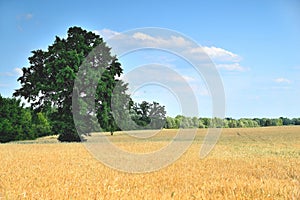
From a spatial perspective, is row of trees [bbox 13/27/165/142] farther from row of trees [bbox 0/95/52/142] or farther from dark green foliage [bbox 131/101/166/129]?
row of trees [bbox 0/95/52/142]

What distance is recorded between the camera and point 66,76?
3338cm

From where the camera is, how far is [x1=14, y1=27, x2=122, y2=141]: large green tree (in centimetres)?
3509

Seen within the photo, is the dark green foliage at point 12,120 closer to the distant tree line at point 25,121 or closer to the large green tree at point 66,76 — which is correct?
the distant tree line at point 25,121

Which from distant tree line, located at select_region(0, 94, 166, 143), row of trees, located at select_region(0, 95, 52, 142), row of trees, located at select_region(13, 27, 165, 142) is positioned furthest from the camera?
row of trees, located at select_region(0, 95, 52, 142)

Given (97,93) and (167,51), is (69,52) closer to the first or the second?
(97,93)

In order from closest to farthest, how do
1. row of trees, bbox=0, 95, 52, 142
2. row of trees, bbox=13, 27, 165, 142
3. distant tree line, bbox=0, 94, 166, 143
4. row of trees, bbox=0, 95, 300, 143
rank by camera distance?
row of trees, bbox=13, 27, 165, 142, row of trees, bbox=0, 95, 300, 143, distant tree line, bbox=0, 94, 166, 143, row of trees, bbox=0, 95, 52, 142

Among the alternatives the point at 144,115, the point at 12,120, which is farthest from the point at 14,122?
the point at 144,115

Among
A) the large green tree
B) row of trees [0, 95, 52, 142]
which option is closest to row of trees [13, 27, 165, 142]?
→ the large green tree

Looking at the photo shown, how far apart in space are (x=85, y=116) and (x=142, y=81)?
18.3 m

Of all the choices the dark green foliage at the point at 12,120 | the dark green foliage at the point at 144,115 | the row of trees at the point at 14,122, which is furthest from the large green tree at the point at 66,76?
the dark green foliage at the point at 12,120

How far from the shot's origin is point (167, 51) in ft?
58.8

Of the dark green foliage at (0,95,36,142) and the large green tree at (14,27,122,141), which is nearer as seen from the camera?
the large green tree at (14,27,122,141)

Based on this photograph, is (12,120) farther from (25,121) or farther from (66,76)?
(66,76)

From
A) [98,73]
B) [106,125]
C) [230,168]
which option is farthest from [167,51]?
[106,125]
